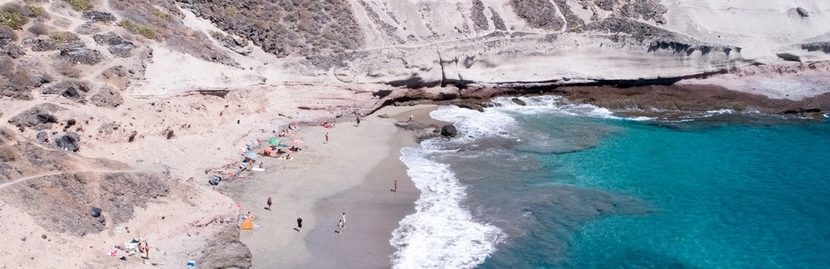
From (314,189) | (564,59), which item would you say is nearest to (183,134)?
(314,189)

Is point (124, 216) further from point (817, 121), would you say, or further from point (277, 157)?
point (817, 121)

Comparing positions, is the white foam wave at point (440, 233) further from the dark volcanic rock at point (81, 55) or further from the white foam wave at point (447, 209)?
the dark volcanic rock at point (81, 55)

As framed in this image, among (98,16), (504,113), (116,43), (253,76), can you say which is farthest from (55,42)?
(504,113)

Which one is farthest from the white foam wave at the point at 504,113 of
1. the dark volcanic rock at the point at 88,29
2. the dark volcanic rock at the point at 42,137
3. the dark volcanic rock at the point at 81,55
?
the dark volcanic rock at the point at 42,137

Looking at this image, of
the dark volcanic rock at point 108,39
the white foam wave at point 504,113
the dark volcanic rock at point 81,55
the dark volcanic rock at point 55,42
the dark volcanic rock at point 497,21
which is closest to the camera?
the dark volcanic rock at point 55,42

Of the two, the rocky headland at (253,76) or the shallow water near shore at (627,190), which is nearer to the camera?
the rocky headland at (253,76)

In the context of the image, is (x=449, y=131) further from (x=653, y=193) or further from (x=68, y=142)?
(x=68, y=142)

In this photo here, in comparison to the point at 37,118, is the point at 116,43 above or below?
above

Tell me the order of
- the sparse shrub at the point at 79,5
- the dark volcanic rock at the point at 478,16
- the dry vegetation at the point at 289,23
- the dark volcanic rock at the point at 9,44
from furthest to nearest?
the dark volcanic rock at the point at 478,16
the dry vegetation at the point at 289,23
the sparse shrub at the point at 79,5
the dark volcanic rock at the point at 9,44
